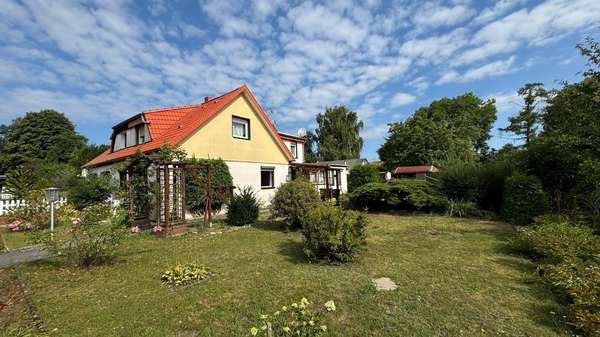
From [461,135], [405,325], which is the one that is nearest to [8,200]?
[405,325]

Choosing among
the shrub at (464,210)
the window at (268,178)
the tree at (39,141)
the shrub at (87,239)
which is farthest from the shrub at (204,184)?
the tree at (39,141)

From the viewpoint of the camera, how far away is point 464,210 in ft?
34.7

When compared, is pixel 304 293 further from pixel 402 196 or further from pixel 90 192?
pixel 90 192

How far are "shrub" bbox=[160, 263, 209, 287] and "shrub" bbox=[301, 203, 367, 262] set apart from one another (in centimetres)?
194

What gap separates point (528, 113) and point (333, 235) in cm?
3130

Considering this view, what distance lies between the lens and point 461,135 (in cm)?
3139

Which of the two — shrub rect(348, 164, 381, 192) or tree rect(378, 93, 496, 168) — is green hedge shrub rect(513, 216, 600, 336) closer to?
shrub rect(348, 164, 381, 192)

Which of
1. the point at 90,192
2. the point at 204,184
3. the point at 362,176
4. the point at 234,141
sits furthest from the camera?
the point at 362,176

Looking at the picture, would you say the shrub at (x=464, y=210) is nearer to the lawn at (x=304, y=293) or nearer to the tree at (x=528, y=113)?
the lawn at (x=304, y=293)

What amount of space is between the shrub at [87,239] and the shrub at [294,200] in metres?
4.29

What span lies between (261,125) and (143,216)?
7.68m

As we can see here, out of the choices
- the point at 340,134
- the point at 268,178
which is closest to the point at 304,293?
the point at 268,178

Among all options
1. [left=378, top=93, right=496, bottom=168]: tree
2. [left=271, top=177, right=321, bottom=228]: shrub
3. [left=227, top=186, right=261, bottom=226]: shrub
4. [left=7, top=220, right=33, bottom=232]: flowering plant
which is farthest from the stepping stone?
[left=378, top=93, right=496, bottom=168]: tree

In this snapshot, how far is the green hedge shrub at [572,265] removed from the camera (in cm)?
280
